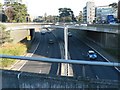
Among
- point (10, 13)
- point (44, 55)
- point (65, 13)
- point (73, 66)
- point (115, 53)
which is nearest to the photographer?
point (73, 66)

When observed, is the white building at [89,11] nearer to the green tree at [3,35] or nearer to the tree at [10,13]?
the tree at [10,13]

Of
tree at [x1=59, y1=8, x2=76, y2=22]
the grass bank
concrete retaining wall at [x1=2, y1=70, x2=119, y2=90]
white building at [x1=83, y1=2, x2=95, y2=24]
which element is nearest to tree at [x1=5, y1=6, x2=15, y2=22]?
tree at [x1=59, y1=8, x2=76, y2=22]

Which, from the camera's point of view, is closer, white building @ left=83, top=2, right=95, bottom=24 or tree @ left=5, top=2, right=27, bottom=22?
tree @ left=5, top=2, right=27, bottom=22

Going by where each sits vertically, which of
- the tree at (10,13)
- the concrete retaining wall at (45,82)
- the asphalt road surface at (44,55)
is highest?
the tree at (10,13)

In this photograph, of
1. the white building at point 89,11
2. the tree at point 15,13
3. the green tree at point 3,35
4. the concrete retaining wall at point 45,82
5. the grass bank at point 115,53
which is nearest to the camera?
the concrete retaining wall at point 45,82

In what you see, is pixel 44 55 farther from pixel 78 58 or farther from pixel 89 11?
pixel 89 11

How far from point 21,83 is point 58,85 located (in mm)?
790

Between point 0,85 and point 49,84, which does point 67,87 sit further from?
point 0,85

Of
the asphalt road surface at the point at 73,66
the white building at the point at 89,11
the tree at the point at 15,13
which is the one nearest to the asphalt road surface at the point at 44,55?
the asphalt road surface at the point at 73,66

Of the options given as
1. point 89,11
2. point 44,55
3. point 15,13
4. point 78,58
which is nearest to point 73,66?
point 78,58

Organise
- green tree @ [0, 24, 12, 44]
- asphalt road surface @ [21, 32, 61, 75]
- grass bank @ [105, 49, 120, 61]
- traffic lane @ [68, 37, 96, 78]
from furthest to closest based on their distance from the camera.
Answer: green tree @ [0, 24, 12, 44], grass bank @ [105, 49, 120, 61], asphalt road surface @ [21, 32, 61, 75], traffic lane @ [68, 37, 96, 78]

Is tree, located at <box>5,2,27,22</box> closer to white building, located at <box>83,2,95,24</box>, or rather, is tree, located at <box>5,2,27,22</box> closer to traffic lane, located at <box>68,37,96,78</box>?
traffic lane, located at <box>68,37,96,78</box>

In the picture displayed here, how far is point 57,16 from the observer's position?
166750 millimetres

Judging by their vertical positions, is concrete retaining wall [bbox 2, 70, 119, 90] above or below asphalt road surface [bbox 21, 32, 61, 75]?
above
